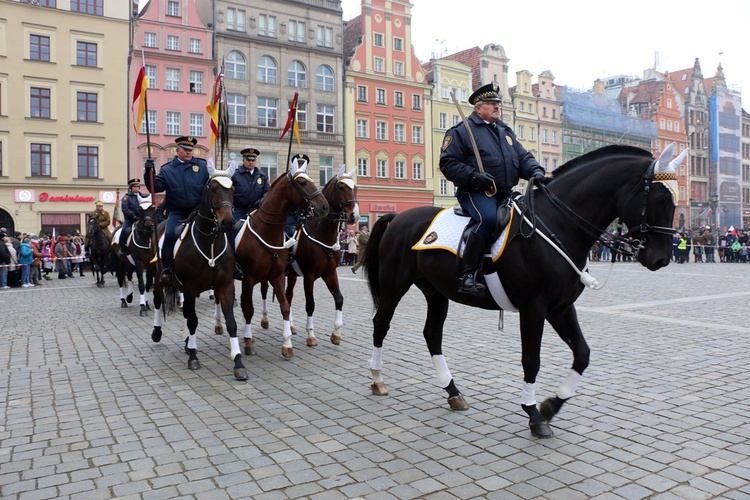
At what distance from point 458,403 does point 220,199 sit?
3701 millimetres

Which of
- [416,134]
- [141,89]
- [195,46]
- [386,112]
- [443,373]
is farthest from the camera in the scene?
[416,134]

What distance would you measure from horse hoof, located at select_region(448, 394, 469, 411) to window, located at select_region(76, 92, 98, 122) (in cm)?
4107

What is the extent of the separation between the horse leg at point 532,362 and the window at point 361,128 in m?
47.0

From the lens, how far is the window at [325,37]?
48.5 m

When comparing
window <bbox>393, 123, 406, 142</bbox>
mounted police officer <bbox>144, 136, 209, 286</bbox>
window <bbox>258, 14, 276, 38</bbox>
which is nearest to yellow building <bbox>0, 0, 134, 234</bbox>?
window <bbox>258, 14, 276, 38</bbox>

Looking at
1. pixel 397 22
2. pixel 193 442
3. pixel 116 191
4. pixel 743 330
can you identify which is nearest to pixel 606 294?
pixel 743 330

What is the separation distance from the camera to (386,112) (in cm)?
5228

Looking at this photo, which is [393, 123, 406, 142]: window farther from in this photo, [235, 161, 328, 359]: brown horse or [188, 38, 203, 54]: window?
[235, 161, 328, 359]: brown horse

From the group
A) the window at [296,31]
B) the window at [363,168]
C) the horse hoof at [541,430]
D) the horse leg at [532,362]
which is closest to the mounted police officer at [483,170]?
the horse leg at [532,362]

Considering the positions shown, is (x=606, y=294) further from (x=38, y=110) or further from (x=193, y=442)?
(x=38, y=110)

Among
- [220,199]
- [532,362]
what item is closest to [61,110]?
[220,199]

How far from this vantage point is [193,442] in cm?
481

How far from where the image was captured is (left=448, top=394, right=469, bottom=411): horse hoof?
5.56 meters

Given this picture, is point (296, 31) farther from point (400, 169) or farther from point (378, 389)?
point (378, 389)
